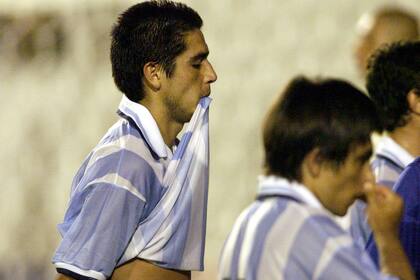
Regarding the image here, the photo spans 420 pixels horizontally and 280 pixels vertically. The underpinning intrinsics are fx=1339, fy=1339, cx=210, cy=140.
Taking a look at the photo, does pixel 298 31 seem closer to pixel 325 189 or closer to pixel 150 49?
pixel 150 49

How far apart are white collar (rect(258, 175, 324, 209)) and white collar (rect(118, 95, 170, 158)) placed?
0.73 m

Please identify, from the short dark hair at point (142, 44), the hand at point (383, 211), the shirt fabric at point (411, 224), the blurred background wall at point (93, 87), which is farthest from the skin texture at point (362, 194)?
the blurred background wall at point (93, 87)

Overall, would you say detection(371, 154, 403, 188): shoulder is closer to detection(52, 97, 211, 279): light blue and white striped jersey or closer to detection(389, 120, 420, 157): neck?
detection(389, 120, 420, 157): neck

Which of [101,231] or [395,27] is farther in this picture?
[395,27]

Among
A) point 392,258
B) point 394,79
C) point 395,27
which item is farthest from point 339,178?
point 395,27

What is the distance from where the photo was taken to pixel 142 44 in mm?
2908

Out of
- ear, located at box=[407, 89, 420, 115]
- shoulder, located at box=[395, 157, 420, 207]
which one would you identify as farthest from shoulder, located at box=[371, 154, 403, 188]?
shoulder, located at box=[395, 157, 420, 207]

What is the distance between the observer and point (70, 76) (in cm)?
582

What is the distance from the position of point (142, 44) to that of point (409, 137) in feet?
2.09

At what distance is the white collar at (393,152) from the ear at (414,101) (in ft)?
0.29

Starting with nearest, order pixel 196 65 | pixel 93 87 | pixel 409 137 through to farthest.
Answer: pixel 196 65 < pixel 409 137 < pixel 93 87

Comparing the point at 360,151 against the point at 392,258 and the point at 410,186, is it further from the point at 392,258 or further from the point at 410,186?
the point at 410,186

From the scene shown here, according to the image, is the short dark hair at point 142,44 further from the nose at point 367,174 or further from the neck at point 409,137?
the nose at point 367,174

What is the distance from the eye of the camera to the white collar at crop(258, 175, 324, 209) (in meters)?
2.04
